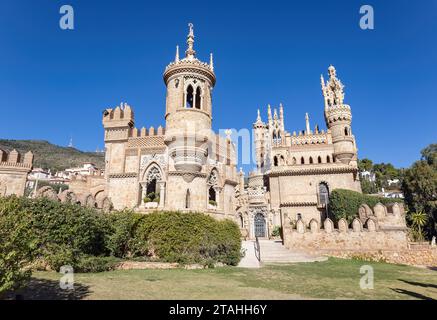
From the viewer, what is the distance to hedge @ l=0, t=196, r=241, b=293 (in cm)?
1127

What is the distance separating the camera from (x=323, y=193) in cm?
3859

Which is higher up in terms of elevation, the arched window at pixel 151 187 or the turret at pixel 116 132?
the turret at pixel 116 132

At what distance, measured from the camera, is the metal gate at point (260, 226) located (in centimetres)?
3747

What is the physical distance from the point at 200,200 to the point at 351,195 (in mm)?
22819

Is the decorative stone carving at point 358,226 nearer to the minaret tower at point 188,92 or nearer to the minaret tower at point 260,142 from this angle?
the minaret tower at point 188,92

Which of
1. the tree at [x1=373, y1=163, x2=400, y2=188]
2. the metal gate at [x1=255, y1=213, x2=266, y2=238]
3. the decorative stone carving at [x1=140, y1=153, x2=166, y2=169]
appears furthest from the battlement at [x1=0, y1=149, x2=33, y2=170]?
the tree at [x1=373, y1=163, x2=400, y2=188]

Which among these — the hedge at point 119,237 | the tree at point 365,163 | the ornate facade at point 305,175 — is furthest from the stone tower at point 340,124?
the tree at point 365,163

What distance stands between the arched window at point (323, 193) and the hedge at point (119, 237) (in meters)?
24.4

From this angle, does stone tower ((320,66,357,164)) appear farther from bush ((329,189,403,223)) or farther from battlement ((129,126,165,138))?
battlement ((129,126,165,138))

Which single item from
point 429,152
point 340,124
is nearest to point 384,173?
point 429,152
